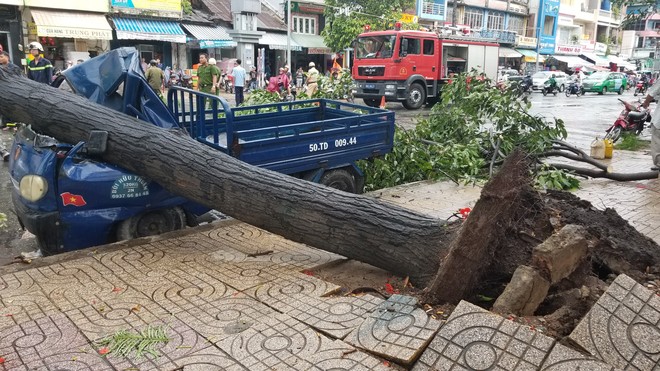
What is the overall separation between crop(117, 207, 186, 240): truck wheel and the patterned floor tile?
1.68 metres

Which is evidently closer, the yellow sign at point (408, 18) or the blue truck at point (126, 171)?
the blue truck at point (126, 171)

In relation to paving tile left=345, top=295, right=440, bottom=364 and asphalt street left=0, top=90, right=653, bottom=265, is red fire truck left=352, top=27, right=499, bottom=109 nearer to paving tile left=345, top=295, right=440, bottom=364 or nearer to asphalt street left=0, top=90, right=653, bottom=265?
asphalt street left=0, top=90, right=653, bottom=265

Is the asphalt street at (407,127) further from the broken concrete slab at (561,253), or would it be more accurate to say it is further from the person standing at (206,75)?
the broken concrete slab at (561,253)

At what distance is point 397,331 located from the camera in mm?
3113

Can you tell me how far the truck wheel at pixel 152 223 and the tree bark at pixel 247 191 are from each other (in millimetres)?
497

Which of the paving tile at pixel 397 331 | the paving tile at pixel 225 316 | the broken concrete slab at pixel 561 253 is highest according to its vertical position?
the broken concrete slab at pixel 561 253

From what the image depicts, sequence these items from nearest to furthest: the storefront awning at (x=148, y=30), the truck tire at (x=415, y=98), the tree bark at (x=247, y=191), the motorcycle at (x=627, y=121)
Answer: the tree bark at (x=247, y=191) < the motorcycle at (x=627, y=121) < the truck tire at (x=415, y=98) < the storefront awning at (x=148, y=30)

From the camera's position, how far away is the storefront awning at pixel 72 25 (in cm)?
2008

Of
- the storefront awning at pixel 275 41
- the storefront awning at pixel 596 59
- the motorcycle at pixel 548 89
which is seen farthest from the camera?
the storefront awning at pixel 596 59

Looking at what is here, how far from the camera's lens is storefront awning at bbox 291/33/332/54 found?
32.5m

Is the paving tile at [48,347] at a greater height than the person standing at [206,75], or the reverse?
the person standing at [206,75]

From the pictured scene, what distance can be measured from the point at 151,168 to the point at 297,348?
247cm

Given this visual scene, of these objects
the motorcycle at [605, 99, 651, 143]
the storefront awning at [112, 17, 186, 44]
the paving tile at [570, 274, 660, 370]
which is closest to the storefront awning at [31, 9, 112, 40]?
the storefront awning at [112, 17, 186, 44]

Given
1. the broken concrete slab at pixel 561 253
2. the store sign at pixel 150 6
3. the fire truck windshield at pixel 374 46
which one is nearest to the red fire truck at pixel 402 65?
the fire truck windshield at pixel 374 46
